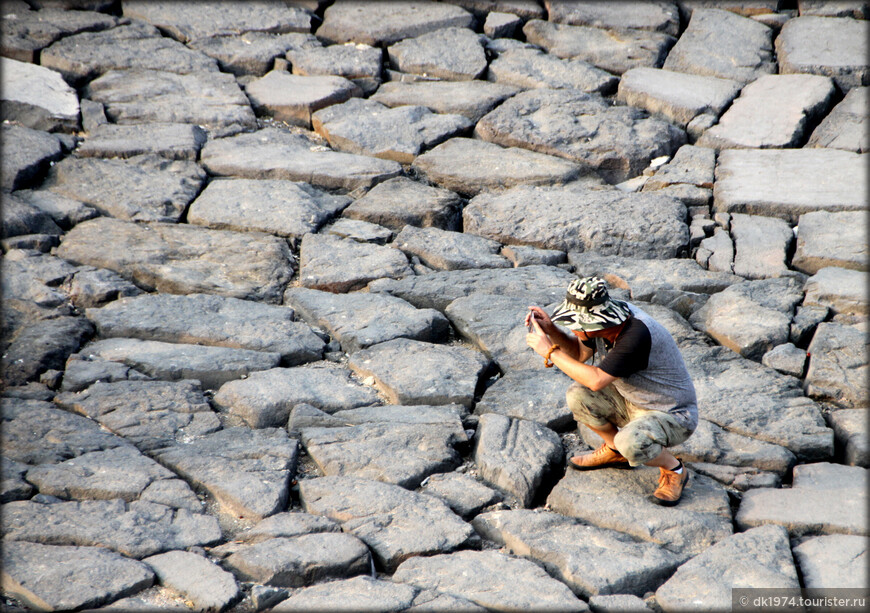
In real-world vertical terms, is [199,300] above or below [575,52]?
below

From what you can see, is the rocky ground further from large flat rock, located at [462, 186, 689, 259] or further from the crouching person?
the crouching person

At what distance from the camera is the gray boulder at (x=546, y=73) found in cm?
664

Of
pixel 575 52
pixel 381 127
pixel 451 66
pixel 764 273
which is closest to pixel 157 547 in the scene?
pixel 764 273

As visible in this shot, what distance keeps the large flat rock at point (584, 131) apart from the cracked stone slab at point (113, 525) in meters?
3.86

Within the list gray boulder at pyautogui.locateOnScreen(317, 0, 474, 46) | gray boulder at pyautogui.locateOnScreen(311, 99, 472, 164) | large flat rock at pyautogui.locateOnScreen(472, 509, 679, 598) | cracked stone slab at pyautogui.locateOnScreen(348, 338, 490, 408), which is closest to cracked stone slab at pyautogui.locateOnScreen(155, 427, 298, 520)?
cracked stone slab at pyautogui.locateOnScreen(348, 338, 490, 408)

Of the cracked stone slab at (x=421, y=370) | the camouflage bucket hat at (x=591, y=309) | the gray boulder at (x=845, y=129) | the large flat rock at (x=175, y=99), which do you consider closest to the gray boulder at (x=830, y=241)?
the gray boulder at (x=845, y=129)

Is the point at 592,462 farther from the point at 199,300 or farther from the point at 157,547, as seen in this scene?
the point at 199,300

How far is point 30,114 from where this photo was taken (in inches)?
232

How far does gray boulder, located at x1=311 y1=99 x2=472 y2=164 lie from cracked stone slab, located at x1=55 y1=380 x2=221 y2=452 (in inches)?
107

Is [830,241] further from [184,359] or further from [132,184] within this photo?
[132,184]

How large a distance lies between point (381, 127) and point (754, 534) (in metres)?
4.14

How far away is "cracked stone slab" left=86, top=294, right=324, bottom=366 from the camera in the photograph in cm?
411

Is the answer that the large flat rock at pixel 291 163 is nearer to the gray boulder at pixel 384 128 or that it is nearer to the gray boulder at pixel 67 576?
the gray boulder at pixel 384 128

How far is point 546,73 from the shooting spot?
6.79 metres
